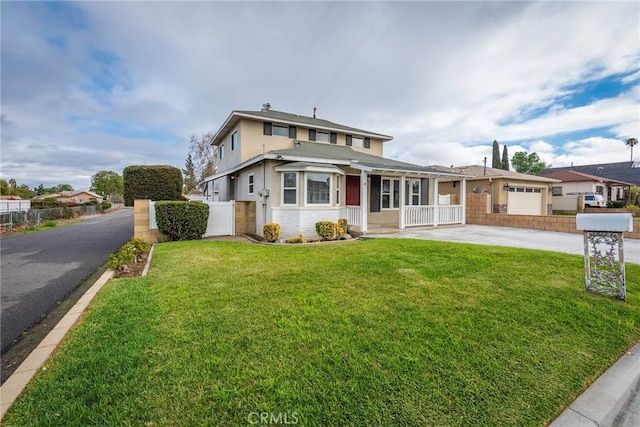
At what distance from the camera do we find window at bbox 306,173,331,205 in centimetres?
1098

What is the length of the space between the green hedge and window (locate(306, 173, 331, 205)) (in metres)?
14.2

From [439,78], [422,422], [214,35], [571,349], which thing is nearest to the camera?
[422,422]

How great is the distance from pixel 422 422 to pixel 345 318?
1.63 meters

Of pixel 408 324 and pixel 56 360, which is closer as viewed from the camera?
pixel 56 360

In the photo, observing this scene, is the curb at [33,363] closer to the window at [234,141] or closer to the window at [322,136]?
the window at [234,141]

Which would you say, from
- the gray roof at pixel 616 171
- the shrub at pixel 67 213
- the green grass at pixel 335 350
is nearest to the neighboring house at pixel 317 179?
the green grass at pixel 335 350

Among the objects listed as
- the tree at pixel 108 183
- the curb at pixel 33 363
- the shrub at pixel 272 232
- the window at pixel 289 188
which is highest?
the tree at pixel 108 183

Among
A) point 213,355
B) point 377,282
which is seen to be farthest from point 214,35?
point 213,355

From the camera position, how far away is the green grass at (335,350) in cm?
206

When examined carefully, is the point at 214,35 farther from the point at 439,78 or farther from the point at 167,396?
the point at 167,396

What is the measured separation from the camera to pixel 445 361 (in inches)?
104

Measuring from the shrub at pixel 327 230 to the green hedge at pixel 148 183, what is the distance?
14.9 metres

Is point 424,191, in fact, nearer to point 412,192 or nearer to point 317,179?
point 412,192

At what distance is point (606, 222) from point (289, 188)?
8.79 meters
